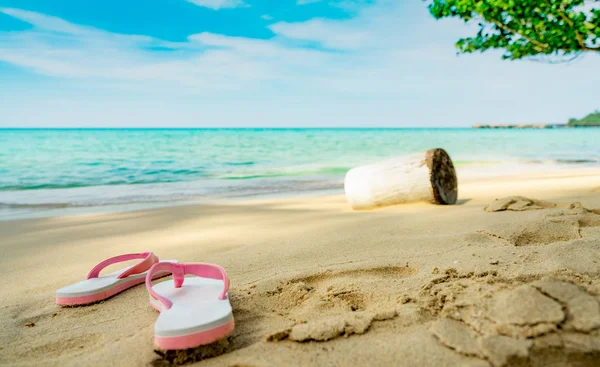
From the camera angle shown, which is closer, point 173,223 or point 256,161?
point 173,223

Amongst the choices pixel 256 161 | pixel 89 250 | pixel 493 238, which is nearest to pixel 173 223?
pixel 89 250

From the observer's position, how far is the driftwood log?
5320mm

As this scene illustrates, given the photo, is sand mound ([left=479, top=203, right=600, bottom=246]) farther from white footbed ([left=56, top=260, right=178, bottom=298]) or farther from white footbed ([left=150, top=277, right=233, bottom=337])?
white footbed ([left=56, top=260, right=178, bottom=298])

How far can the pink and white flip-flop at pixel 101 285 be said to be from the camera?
2.22 metres

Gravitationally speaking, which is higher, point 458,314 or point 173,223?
point 458,314

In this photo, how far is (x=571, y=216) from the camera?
122 inches

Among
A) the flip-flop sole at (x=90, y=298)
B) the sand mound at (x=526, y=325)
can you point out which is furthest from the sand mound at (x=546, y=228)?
the flip-flop sole at (x=90, y=298)

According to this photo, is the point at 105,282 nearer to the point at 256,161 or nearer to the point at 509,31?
the point at 509,31

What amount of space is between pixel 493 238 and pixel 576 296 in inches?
53.9

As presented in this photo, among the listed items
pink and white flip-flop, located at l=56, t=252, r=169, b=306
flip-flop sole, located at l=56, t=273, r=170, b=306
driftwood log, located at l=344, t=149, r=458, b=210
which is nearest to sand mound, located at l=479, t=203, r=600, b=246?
driftwood log, located at l=344, t=149, r=458, b=210

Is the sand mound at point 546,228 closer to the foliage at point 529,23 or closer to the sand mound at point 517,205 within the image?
the sand mound at point 517,205

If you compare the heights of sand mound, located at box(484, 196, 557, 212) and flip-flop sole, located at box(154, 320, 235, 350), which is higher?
flip-flop sole, located at box(154, 320, 235, 350)

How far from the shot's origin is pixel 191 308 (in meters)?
1.72

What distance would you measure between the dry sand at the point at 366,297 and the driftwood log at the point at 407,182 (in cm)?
132
